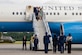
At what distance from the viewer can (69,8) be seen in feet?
127

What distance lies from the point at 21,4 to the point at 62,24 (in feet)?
15.5

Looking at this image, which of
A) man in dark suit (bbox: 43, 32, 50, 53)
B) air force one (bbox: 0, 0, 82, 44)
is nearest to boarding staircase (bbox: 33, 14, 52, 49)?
air force one (bbox: 0, 0, 82, 44)

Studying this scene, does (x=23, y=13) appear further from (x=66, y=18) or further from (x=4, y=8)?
(x=66, y=18)

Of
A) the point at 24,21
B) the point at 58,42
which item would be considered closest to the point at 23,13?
the point at 24,21

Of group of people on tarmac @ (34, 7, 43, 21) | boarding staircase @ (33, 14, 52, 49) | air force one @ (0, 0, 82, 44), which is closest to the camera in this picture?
boarding staircase @ (33, 14, 52, 49)

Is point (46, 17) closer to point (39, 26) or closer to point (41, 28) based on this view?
point (39, 26)

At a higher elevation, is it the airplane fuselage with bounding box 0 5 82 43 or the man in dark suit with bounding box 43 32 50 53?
the airplane fuselage with bounding box 0 5 82 43

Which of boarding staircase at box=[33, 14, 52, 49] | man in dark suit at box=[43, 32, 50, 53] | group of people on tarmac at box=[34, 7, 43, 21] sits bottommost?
man in dark suit at box=[43, 32, 50, 53]

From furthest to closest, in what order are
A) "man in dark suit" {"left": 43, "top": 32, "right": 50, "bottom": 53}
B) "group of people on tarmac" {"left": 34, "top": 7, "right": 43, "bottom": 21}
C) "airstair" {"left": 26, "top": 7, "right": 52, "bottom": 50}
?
"group of people on tarmac" {"left": 34, "top": 7, "right": 43, "bottom": 21}, "airstair" {"left": 26, "top": 7, "right": 52, "bottom": 50}, "man in dark suit" {"left": 43, "top": 32, "right": 50, "bottom": 53}

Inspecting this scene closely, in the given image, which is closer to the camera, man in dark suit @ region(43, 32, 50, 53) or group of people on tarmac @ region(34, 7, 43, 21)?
man in dark suit @ region(43, 32, 50, 53)

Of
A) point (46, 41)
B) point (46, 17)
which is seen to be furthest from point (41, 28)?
point (46, 41)

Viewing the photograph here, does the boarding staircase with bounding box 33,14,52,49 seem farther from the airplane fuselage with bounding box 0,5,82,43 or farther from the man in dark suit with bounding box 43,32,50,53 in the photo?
the man in dark suit with bounding box 43,32,50,53

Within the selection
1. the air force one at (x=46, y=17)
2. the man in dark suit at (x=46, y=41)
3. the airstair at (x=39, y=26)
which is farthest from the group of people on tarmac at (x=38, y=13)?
the man in dark suit at (x=46, y=41)

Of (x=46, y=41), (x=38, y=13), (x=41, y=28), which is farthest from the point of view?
(x=38, y=13)
